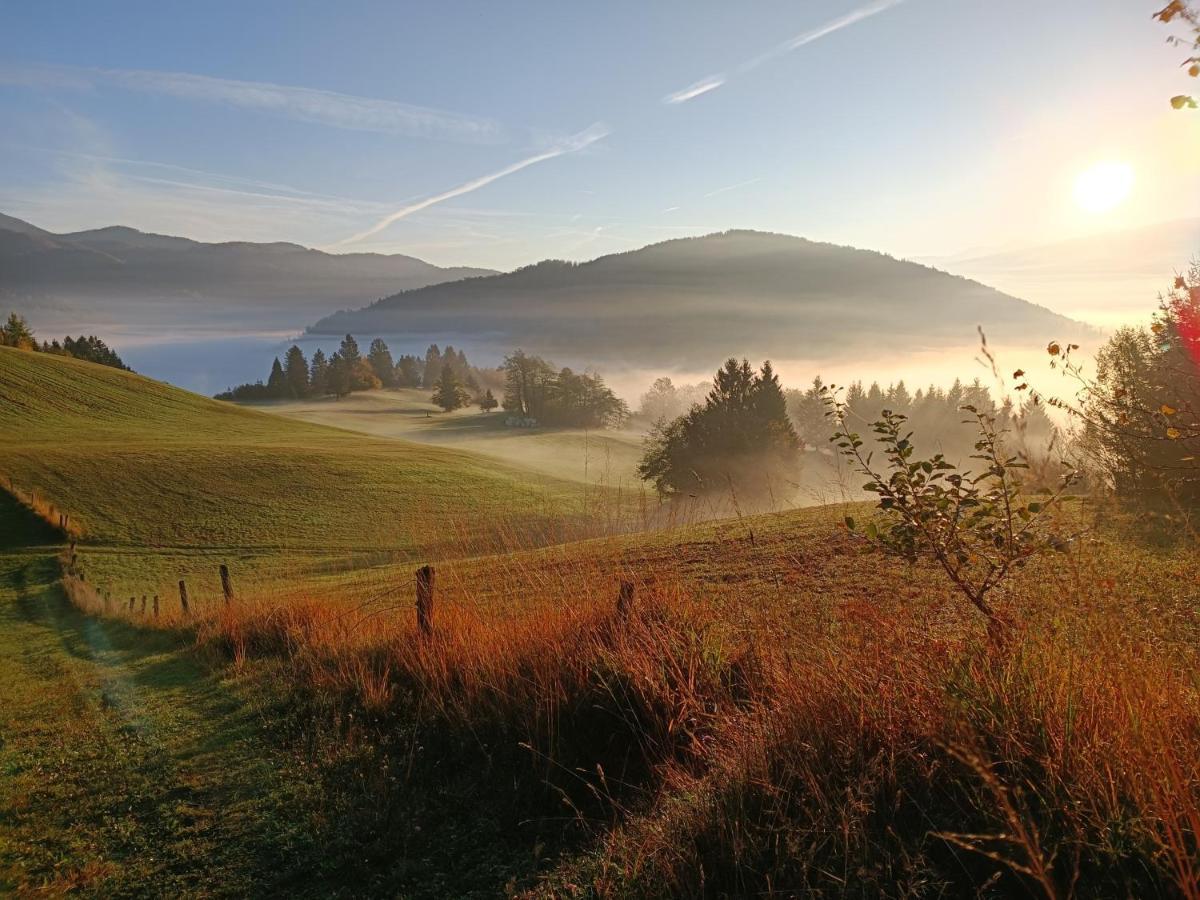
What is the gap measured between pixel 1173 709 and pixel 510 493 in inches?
1689

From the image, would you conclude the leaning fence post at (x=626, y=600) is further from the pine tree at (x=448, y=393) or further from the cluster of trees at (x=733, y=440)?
the pine tree at (x=448, y=393)

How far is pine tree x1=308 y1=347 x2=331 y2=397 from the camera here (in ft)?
447

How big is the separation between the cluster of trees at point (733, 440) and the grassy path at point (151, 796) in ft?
122

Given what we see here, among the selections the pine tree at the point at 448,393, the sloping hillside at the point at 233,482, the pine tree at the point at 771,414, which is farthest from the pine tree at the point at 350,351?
the pine tree at the point at 771,414

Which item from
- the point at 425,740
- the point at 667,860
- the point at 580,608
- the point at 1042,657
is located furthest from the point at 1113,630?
the point at 425,740

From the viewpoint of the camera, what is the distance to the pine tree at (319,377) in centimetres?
13638

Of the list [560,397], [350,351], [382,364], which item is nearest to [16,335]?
[350,351]

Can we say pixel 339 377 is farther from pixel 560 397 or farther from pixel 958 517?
A: pixel 958 517

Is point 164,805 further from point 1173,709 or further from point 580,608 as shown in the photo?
point 1173,709

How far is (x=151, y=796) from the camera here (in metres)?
5.10

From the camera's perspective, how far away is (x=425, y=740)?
527cm

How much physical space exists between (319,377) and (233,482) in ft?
334

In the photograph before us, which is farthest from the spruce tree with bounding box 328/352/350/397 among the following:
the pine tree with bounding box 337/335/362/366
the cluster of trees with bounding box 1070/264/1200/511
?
the cluster of trees with bounding box 1070/264/1200/511

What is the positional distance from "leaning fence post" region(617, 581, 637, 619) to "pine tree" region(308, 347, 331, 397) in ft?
459
